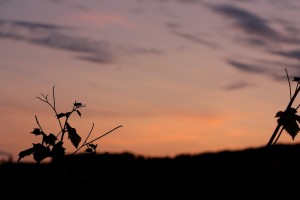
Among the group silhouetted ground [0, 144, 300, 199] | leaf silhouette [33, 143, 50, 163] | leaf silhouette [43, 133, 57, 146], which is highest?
leaf silhouette [43, 133, 57, 146]

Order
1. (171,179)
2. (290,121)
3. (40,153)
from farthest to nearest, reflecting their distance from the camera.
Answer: (171,179) → (40,153) → (290,121)

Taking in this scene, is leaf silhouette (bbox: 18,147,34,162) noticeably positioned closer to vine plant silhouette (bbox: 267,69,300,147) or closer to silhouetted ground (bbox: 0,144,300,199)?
silhouetted ground (bbox: 0,144,300,199)

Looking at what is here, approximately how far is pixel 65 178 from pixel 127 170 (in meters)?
0.76

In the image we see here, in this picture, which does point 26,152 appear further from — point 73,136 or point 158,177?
Answer: point 158,177

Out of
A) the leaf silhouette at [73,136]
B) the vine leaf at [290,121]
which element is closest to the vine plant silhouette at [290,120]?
the vine leaf at [290,121]

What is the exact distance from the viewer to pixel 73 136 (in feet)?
16.6

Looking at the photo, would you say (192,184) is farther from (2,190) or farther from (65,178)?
(2,190)

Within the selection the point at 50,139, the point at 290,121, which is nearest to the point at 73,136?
the point at 50,139

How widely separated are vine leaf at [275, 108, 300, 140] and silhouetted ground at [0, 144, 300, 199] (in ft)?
0.78

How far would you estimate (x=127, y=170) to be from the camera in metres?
5.41

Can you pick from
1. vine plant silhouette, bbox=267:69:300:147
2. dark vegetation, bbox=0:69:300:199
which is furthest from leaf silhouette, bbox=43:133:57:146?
vine plant silhouette, bbox=267:69:300:147

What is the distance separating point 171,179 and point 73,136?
100 cm

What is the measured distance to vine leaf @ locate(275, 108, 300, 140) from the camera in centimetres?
452

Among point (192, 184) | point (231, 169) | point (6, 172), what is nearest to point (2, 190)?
point (6, 172)
